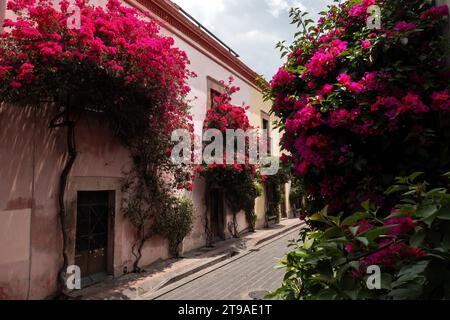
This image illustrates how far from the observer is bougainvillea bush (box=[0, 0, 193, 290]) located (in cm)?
482

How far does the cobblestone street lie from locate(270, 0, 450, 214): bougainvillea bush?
349 cm

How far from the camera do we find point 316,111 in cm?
299

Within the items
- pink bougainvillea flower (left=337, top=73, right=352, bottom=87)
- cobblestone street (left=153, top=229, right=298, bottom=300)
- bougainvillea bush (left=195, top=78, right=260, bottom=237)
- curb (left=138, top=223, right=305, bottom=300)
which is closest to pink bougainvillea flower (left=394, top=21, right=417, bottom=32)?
pink bougainvillea flower (left=337, top=73, right=352, bottom=87)

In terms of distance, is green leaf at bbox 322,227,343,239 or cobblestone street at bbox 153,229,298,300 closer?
green leaf at bbox 322,227,343,239

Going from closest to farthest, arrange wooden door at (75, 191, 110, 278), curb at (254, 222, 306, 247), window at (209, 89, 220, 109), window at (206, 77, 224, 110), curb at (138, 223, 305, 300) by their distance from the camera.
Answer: curb at (138, 223, 305, 300), wooden door at (75, 191, 110, 278), window at (206, 77, 224, 110), window at (209, 89, 220, 109), curb at (254, 222, 306, 247)

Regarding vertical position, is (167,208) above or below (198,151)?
below

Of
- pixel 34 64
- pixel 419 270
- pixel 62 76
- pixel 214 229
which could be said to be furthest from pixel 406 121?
pixel 214 229

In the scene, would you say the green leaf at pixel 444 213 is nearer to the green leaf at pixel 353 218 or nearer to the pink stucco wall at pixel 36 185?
the green leaf at pixel 353 218

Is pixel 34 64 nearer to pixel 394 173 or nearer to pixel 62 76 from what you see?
A: pixel 62 76

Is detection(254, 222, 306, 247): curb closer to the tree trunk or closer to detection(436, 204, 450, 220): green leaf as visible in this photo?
the tree trunk

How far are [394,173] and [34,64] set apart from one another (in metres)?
5.19

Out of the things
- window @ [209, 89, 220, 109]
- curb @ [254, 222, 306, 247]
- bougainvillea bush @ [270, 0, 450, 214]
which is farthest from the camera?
curb @ [254, 222, 306, 247]

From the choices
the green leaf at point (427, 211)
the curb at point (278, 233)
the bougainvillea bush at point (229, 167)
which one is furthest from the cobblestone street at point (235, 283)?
the green leaf at point (427, 211)

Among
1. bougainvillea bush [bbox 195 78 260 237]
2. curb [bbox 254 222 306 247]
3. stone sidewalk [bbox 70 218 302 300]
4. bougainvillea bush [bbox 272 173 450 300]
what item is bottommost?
curb [bbox 254 222 306 247]
